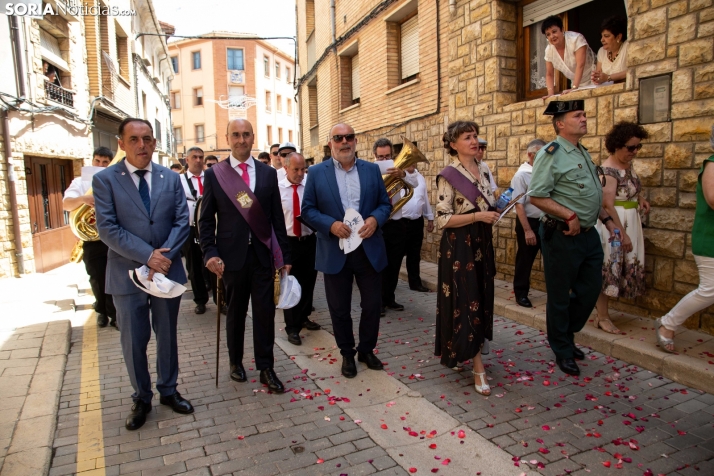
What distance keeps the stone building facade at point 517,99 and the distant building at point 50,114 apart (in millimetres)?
6742

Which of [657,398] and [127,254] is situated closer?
[127,254]

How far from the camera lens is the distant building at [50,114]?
9.31 metres

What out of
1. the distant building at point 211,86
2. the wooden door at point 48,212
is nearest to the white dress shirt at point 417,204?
the wooden door at point 48,212

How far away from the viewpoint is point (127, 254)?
342 cm

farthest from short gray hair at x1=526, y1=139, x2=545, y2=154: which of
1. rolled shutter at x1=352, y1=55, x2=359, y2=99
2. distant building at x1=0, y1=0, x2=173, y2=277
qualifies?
rolled shutter at x1=352, y1=55, x2=359, y2=99

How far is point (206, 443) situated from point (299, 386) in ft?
3.44

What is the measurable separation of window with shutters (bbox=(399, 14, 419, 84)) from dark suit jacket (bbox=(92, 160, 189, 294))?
767cm

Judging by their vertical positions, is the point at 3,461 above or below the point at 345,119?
below

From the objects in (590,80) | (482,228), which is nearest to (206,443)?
(482,228)

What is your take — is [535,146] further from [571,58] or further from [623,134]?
[571,58]

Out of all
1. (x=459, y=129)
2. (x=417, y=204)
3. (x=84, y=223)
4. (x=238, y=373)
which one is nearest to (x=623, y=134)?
(x=459, y=129)

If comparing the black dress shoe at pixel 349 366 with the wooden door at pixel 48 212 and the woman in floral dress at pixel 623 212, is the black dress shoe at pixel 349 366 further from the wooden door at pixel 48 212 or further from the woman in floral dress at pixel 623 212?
the wooden door at pixel 48 212

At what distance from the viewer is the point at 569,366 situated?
4277 mm

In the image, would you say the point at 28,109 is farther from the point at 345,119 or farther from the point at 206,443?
the point at 206,443
